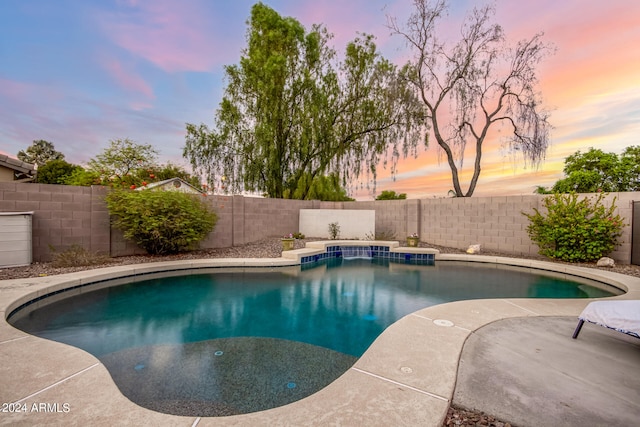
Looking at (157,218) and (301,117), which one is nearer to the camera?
(157,218)

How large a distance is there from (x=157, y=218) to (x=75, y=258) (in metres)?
1.69

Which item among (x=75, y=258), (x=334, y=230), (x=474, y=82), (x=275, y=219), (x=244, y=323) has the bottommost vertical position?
(x=244, y=323)

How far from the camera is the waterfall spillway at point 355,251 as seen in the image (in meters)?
8.94

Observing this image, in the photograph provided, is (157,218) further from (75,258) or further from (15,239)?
(15,239)

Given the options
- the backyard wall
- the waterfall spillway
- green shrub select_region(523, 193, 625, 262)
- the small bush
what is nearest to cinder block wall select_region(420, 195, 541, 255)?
the backyard wall

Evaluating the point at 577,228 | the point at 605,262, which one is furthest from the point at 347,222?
the point at 605,262

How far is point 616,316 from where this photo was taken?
7.77 ft

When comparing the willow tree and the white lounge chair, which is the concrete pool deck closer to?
the white lounge chair

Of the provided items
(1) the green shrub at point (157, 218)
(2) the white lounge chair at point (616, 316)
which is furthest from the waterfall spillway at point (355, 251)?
(2) the white lounge chair at point (616, 316)

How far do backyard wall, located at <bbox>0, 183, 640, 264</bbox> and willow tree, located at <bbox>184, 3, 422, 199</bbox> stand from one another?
2460 millimetres

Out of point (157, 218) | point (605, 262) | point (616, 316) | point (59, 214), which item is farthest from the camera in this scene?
point (157, 218)

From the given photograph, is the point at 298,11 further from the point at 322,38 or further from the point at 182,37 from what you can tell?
the point at 182,37

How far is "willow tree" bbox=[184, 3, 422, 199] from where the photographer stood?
38.3 feet

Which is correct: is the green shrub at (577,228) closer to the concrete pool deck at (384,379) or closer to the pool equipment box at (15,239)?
the concrete pool deck at (384,379)
